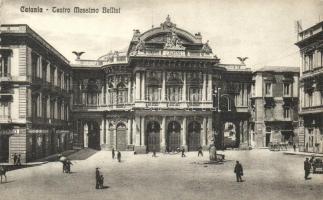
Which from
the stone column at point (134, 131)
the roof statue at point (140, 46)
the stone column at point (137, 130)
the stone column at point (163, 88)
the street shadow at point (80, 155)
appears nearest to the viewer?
the street shadow at point (80, 155)

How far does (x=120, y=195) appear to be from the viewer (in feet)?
52.0

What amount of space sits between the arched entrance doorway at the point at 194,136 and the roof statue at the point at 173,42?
24.0 ft

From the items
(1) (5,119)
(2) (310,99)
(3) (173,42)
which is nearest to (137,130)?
(3) (173,42)

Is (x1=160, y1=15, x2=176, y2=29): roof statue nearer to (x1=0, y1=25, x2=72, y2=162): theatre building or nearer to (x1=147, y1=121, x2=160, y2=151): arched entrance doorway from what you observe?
(x1=147, y1=121, x2=160, y2=151): arched entrance doorway

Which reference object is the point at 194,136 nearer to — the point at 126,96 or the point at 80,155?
the point at 126,96

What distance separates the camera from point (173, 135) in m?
39.5

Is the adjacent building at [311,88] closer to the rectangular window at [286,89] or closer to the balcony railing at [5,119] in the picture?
the rectangular window at [286,89]

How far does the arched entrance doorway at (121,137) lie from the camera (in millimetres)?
42688

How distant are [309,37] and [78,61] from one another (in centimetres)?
2396

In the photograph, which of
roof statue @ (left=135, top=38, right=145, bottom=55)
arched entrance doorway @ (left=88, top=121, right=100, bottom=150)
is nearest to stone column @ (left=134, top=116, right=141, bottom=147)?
roof statue @ (left=135, top=38, right=145, bottom=55)

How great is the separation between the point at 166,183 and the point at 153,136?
20.4m

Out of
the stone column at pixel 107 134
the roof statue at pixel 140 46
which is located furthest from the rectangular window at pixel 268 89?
the stone column at pixel 107 134

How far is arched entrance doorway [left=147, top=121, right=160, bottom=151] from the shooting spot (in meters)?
39.2

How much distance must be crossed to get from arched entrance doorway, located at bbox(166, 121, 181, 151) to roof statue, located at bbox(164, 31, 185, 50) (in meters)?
7.10
